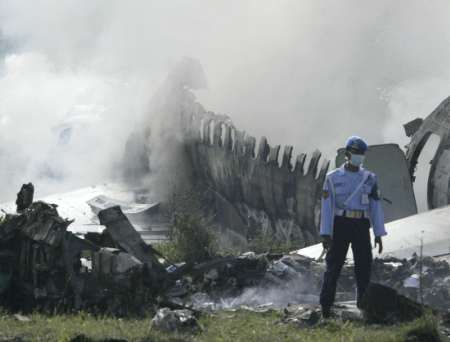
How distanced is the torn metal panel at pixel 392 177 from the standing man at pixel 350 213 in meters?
6.95

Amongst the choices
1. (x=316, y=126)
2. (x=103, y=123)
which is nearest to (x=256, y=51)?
(x=316, y=126)

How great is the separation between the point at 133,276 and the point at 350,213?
2.76 m

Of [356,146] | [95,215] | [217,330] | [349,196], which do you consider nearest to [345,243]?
[349,196]

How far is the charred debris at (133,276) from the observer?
9.92 m

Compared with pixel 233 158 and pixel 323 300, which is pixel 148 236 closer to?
pixel 233 158

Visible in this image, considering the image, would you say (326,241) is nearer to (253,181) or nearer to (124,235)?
(124,235)

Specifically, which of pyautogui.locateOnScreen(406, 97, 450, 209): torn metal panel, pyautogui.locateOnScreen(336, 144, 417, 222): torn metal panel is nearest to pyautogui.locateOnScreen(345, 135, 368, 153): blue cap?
pyautogui.locateOnScreen(406, 97, 450, 209): torn metal panel

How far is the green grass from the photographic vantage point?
7.27 metres

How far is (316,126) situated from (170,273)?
41711 millimetres

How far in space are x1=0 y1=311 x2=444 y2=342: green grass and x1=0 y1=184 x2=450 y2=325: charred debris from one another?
89 centimetres

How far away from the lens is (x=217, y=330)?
795 cm

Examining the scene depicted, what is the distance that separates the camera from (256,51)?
4959cm

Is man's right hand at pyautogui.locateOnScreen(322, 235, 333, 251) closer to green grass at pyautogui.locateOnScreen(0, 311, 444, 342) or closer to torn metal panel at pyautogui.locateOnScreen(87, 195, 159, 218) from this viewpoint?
green grass at pyautogui.locateOnScreen(0, 311, 444, 342)

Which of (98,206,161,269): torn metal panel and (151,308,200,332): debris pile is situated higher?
(98,206,161,269): torn metal panel
